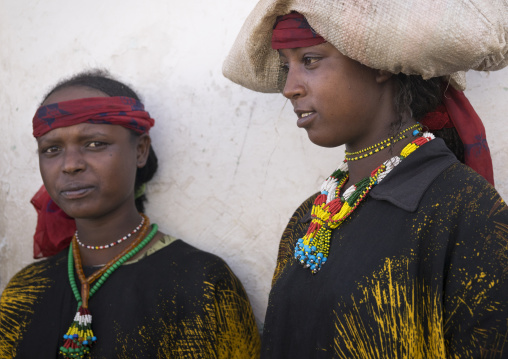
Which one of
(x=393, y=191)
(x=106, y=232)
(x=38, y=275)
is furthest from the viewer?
(x=38, y=275)

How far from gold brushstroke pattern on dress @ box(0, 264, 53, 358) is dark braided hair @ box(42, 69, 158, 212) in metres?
0.64

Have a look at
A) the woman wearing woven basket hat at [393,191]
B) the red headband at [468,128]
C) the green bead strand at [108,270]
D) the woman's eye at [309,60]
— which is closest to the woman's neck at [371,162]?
the woman wearing woven basket hat at [393,191]

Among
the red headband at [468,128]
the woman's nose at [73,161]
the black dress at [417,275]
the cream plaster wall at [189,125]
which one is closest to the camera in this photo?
the black dress at [417,275]

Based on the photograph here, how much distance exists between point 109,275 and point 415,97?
60.3 inches

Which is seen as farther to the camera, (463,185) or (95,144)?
(95,144)

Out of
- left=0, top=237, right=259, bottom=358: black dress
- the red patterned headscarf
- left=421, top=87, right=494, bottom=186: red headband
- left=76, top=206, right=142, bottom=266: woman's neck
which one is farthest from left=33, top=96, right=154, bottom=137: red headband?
left=421, top=87, right=494, bottom=186: red headband

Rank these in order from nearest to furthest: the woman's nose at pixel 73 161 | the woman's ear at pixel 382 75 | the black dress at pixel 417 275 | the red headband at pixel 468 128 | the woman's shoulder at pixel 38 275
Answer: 1. the black dress at pixel 417 275
2. the woman's ear at pixel 382 75
3. the red headband at pixel 468 128
4. the woman's nose at pixel 73 161
5. the woman's shoulder at pixel 38 275

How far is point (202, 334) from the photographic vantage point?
2365 millimetres

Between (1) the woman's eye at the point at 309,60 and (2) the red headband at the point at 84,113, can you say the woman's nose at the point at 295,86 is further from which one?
(2) the red headband at the point at 84,113

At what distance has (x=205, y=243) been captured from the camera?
9.71ft

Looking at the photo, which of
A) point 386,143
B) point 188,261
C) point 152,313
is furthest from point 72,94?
point 386,143

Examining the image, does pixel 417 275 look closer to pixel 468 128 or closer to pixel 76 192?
pixel 468 128

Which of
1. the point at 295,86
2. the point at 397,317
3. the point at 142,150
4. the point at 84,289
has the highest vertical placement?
the point at 295,86

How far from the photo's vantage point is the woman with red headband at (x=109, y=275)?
7.81 feet
